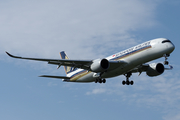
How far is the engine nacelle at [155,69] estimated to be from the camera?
43.8 metres

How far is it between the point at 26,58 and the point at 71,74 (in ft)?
40.7

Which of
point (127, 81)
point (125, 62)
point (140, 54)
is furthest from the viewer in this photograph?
point (127, 81)

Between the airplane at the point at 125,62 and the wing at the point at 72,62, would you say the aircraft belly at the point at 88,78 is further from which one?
the wing at the point at 72,62

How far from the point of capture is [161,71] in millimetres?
44188

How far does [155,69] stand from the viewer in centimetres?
4366

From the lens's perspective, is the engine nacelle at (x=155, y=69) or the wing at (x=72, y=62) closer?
the wing at (x=72, y=62)

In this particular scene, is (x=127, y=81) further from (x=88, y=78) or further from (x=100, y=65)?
(x=100, y=65)

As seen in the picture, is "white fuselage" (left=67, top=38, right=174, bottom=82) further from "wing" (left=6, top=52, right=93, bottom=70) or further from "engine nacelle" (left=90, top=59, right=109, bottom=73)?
"wing" (left=6, top=52, right=93, bottom=70)

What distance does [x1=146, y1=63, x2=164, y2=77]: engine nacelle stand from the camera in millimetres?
43781

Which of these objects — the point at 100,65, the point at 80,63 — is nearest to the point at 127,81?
the point at 100,65

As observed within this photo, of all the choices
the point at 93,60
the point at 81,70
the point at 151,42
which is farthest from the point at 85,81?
the point at 151,42

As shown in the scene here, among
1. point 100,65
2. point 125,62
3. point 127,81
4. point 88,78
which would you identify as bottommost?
point 127,81

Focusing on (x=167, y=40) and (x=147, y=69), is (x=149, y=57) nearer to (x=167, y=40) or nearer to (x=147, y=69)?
(x=167, y=40)

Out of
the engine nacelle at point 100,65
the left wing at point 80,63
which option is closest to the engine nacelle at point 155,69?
the left wing at point 80,63
